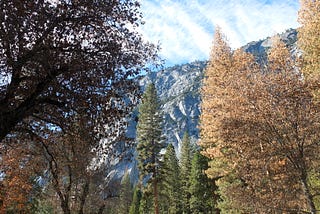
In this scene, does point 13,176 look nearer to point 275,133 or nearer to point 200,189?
point 275,133

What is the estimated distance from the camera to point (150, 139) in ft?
106

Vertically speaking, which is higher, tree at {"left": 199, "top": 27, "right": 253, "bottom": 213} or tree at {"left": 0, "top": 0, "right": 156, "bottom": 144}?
tree at {"left": 199, "top": 27, "right": 253, "bottom": 213}

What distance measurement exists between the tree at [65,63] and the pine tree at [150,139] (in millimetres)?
→ 22760

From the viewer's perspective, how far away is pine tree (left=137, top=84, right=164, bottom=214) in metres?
30.1

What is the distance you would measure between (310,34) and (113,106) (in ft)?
39.0

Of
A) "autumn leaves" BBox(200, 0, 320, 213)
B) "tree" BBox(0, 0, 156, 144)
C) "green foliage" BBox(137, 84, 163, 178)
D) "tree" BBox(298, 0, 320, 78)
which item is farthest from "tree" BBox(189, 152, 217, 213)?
"tree" BBox(0, 0, 156, 144)

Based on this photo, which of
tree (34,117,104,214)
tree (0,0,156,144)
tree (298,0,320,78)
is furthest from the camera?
tree (298,0,320,78)

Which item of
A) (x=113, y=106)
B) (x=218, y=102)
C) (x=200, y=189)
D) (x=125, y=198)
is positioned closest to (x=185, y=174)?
(x=200, y=189)

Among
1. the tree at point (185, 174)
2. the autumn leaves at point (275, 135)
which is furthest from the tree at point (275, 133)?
the tree at point (185, 174)

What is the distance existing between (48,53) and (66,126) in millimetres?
1951

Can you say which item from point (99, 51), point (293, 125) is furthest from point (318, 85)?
point (99, 51)

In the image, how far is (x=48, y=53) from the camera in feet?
18.8

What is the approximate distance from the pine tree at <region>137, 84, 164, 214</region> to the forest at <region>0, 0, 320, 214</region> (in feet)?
35.7

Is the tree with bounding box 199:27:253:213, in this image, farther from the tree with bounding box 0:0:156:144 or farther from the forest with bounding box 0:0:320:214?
the tree with bounding box 0:0:156:144
